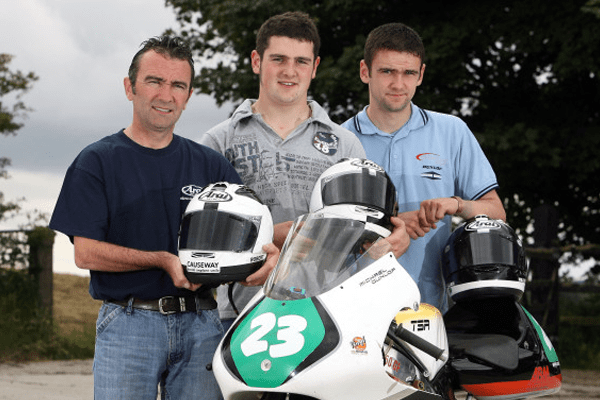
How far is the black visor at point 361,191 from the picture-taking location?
3.20 metres

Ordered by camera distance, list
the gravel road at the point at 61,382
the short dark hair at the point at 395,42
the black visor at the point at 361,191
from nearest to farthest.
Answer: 1. the black visor at the point at 361,191
2. the short dark hair at the point at 395,42
3. the gravel road at the point at 61,382

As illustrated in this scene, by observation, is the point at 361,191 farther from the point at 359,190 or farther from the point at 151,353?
the point at 151,353

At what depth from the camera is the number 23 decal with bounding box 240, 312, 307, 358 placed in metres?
2.58

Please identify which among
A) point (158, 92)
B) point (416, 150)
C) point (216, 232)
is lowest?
point (216, 232)

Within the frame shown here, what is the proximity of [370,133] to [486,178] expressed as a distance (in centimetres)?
70

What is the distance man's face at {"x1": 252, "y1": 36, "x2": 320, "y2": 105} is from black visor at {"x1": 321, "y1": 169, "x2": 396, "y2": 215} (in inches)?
35.3

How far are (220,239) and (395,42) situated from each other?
71.5 inches

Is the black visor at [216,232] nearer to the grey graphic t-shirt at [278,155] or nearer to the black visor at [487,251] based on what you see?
the grey graphic t-shirt at [278,155]

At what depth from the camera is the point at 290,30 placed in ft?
13.3

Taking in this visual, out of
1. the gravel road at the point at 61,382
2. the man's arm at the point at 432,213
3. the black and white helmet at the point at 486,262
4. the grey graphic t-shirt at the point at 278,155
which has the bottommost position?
the gravel road at the point at 61,382

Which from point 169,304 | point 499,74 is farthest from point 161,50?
point 499,74

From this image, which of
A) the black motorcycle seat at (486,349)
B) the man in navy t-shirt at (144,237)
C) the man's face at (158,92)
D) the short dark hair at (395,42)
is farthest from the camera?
the short dark hair at (395,42)

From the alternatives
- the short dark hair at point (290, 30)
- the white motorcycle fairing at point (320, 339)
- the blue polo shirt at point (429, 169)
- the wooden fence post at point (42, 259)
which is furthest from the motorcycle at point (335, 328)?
the wooden fence post at point (42, 259)

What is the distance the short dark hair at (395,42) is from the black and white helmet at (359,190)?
1.29 meters
